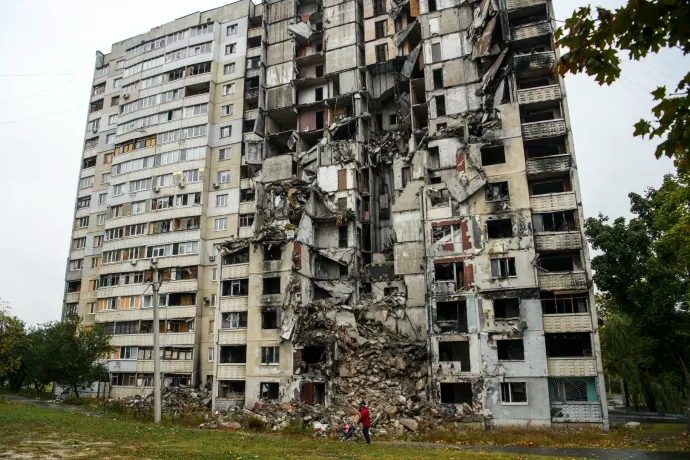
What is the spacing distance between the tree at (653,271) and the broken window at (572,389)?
4236 millimetres

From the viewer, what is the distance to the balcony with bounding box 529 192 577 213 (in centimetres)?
3781

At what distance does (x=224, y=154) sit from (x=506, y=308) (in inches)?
1467

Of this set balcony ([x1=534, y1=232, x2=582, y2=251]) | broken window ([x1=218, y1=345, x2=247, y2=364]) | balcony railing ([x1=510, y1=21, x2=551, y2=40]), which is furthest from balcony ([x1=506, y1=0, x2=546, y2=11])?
broken window ([x1=218, y1=345, x2=247, y2=364])

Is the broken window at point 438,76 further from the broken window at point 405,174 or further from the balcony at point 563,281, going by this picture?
the balcony at point 563,281

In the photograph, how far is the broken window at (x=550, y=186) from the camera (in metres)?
40.0

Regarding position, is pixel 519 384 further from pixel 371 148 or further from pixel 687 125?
pixel 687 125

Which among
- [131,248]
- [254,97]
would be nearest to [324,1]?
[254,97]

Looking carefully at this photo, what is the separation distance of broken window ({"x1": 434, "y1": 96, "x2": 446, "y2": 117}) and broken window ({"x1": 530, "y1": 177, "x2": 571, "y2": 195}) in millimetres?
Result: 12565

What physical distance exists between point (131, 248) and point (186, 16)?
31.0 meters

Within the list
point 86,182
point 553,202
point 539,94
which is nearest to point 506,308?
point 553,202

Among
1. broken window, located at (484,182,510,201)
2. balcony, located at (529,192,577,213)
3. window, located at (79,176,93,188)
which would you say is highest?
window, located at (79,176,93,188)

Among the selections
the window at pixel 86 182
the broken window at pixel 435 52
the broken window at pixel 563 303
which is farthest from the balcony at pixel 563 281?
the window at pixel 86 182

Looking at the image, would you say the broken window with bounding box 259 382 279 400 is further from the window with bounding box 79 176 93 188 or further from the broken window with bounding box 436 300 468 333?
the window with bounding box 79 176 93 188

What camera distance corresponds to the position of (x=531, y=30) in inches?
1732
